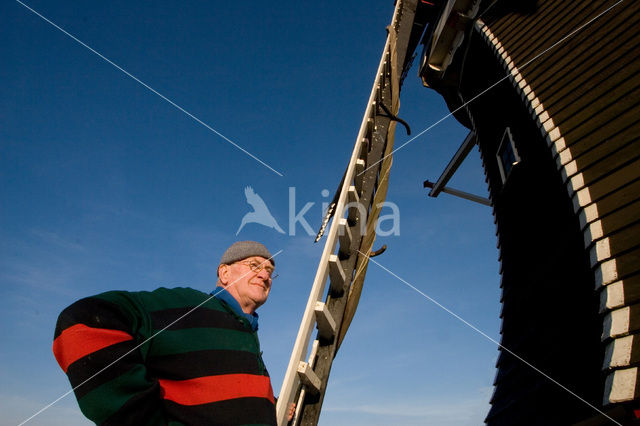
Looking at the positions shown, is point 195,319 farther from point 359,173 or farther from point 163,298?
point 359,173

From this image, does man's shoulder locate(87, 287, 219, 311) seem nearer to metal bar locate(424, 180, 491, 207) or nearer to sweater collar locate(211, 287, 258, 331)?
sweater collar locate(211, 287, 258, 331)

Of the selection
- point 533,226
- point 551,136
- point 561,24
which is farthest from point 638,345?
point 561,24

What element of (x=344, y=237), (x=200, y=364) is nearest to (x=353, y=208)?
(x=344, y=237)

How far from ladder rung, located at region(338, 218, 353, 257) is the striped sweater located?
0.77 m

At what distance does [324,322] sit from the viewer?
182cm

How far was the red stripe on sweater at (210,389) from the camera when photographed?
1272mm

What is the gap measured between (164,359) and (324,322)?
32.2 inches

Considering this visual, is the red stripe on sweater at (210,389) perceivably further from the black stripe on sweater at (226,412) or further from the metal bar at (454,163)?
the metal bar at (454,163)

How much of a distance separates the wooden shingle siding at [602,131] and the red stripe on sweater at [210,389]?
247 centimetres

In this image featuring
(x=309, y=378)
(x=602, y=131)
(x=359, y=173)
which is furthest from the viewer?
(x=602, y=131)

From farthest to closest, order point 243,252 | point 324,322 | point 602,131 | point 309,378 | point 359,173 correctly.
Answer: point 602,131 < point 359,173 < point 243,252 < point 324,322 < point 309,378

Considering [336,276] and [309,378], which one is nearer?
[309,378]

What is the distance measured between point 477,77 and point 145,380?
7.59 metres

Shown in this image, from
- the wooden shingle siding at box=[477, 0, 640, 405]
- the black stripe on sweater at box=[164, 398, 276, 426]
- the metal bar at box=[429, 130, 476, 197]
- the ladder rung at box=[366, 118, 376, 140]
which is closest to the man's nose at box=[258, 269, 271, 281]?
the black stripe on sweater at box=[164, 398, 276, 426]
